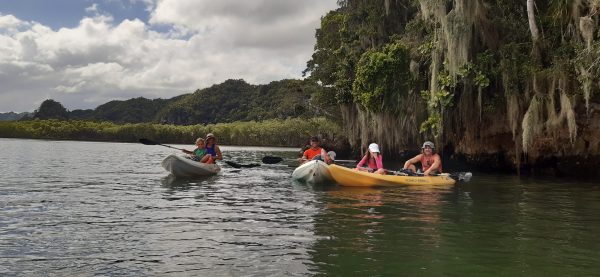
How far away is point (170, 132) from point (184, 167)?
87.7 meters

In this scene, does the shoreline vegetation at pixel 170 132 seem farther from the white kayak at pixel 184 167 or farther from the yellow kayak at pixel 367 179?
the yellow kayak at pixel 367 179

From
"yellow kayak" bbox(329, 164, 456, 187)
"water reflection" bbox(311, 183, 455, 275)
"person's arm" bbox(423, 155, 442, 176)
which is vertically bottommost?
"water reflection" bbox(311, 183, 455, 275)

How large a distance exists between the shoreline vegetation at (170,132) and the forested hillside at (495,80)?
57.6 metres

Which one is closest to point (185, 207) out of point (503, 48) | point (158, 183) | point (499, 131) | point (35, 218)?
point (35, 218)

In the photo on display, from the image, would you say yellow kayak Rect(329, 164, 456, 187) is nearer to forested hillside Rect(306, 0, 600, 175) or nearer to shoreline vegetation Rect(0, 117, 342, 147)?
forested hillside Rect(306, 0, 600, 175)

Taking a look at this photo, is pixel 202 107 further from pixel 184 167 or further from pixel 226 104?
pixel 184 167

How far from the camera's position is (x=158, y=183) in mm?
16047

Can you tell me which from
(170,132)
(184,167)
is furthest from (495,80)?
(170,132)

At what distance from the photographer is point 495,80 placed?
64.3ft

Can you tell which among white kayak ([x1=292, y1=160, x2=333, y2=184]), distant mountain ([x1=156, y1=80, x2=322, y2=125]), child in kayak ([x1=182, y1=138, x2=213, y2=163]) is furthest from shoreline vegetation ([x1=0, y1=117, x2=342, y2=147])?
white kayak ([x1=292, y1=160, x2=333, y2=184])

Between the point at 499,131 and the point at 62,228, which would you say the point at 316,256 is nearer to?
the point at 62,228

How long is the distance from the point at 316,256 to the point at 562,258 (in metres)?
2.90

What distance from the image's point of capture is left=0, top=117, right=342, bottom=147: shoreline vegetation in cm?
8975

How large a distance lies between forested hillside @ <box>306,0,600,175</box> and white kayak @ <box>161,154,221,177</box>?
8889 mm
